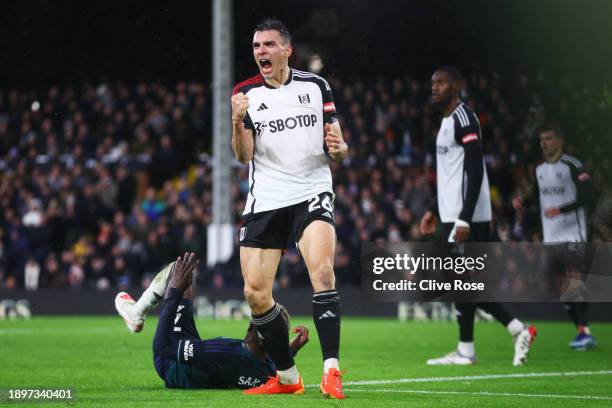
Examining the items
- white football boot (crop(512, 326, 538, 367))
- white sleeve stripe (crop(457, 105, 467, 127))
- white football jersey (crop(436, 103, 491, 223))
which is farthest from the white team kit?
white football boot (crop(512, 326, 538, 367))

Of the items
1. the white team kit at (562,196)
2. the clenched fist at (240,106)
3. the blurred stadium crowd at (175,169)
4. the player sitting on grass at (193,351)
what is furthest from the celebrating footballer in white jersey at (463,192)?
the blurred stadium crowd at (175,169)

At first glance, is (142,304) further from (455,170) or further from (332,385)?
(455,170)

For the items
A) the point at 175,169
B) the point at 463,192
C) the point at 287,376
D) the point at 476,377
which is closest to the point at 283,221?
the point at 287,376

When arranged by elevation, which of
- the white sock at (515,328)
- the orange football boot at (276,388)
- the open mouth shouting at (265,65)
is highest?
the open mouth shouting at (265,65)

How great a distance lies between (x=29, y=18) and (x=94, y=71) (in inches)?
103

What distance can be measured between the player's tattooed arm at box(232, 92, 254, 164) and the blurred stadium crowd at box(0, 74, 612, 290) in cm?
887

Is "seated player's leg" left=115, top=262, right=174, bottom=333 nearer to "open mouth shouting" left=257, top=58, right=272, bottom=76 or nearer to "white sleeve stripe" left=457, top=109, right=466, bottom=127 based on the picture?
"open mouth shouting" left=257, top=58, right=272, bottom=76

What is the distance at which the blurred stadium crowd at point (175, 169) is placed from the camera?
17.9 m

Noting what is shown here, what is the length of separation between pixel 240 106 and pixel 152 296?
1772 millimetres

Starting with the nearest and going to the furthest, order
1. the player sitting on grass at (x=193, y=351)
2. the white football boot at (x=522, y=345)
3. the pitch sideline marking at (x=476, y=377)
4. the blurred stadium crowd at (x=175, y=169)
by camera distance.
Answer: the player sitting on grass at (x=193, y=351) → the pitch sideline marking at (x=476, y=377) → the white football boot at (x=522, y=345) → the blurred stadium crowd at (x=175, y=169)

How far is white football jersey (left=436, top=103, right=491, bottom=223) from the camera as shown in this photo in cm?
966

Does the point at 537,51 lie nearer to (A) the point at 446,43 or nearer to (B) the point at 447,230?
(A) the point at 446,43

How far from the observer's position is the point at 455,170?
9.80 metres

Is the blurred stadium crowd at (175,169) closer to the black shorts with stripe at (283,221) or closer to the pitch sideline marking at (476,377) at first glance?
the pitch sideline marking at (476,377)
